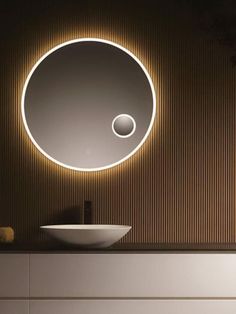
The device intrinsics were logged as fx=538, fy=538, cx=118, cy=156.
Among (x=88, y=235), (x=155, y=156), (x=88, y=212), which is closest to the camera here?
(x=88, y=235)

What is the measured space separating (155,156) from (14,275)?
88 cm

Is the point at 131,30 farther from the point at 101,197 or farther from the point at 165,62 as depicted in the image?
the point at 101,197

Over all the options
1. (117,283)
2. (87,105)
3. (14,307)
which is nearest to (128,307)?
(117,283)

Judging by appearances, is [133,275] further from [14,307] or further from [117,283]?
[14,307]

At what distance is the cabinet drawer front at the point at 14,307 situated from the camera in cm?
219

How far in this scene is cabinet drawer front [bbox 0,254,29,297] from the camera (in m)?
2.19

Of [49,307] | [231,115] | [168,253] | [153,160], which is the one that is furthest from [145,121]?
[49,307]

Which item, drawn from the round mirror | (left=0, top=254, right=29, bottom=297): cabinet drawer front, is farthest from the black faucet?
(left=0, top=254, right=29, bottom=297): cabinet drawer front

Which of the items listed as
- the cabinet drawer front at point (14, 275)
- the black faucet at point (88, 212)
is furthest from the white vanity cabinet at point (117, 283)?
the black faucet at point (88, 212)

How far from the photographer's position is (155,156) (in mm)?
2602

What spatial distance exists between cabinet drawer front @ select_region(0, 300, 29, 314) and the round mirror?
71cm

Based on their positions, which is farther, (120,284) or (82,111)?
(82,111)

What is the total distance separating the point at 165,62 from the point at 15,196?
38.3 inches

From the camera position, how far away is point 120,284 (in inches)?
86.4
